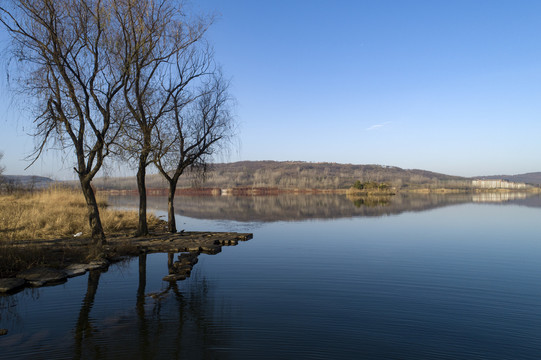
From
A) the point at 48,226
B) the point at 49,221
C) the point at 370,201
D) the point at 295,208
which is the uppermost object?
the point at 49,221

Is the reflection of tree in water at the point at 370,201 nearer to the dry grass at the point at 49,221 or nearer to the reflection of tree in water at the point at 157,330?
the dry grass at the point at 49,221

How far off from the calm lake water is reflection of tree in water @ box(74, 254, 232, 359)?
0.07 ft

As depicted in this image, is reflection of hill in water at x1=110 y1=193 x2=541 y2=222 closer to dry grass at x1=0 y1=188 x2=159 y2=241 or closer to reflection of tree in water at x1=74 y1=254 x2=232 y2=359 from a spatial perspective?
dry grass at x1=0 y1=188 x2=159 y2=241

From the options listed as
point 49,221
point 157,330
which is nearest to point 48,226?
point 49,221

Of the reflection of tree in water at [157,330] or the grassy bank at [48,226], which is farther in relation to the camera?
the grassy bank at [48,226]

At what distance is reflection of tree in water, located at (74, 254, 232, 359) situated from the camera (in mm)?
5832

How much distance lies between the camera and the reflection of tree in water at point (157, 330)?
583 cm

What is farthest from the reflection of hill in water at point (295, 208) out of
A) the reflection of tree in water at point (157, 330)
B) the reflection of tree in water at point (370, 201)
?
the reflection of tree in water at point (157, 330)

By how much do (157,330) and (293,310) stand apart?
108 inches

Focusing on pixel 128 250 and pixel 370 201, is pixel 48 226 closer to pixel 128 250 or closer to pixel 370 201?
pixel 128 250

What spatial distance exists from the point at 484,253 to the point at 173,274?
11.7m

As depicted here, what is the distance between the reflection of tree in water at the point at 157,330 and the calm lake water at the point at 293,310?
0.07 feet

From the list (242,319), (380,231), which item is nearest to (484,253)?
(380,231)

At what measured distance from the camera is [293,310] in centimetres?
781
